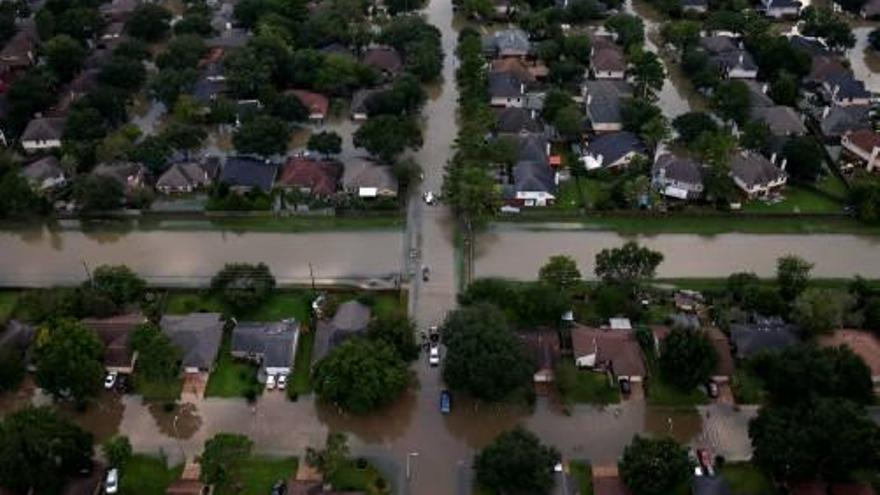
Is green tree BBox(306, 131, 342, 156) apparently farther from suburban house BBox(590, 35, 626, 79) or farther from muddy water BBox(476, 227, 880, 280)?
suburban house BBox(590, 35, 626, 79)

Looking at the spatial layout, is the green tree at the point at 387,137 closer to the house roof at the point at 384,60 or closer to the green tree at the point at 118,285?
the house roof at the point at 384,60

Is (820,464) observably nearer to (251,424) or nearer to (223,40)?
(251,424)

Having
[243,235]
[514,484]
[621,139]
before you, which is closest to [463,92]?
[621,139]

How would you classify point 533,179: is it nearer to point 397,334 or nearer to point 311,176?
point 311,176

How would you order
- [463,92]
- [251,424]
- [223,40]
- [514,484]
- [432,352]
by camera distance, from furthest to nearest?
[223,40] → [463,92] → [432,352] → [251,424] → [514,484]

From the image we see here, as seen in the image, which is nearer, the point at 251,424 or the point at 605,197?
the point at 251,424

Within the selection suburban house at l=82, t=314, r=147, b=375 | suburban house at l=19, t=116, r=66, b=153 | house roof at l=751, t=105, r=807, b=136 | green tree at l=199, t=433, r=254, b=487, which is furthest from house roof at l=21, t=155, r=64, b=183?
house roof at l=751, t=105, r=807, b=136

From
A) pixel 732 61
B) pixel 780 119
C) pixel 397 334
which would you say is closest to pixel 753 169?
pixel 780 119

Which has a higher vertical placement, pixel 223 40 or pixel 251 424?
pixel 223 40
